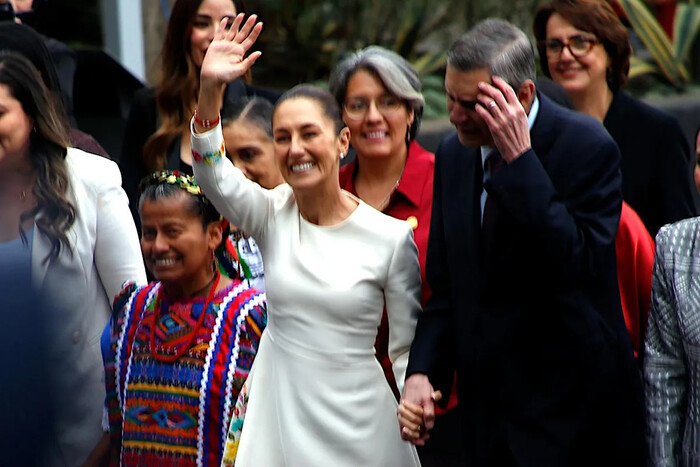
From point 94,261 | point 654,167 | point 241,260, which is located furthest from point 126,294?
point 654,167

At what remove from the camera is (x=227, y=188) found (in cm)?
398

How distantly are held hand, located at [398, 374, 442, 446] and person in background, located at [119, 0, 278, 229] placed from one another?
1.86 meters

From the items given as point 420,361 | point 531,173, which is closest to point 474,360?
point 420,361

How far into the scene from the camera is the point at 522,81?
12.5 ft

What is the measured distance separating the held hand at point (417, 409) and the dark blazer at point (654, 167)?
167cm

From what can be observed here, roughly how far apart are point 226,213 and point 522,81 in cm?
94

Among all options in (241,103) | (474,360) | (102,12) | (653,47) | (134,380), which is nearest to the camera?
(474,360)

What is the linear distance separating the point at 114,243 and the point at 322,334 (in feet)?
2.89

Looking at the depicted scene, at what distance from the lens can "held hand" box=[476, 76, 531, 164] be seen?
3.62m

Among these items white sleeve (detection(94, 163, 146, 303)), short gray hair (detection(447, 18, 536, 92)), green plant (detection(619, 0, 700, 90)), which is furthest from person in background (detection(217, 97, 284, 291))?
green plant (detection(619, 0, 700, 90))

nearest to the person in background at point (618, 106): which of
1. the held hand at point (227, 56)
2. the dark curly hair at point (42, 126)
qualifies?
the held hand at point (227, 56)

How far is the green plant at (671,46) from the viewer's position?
37.0ft

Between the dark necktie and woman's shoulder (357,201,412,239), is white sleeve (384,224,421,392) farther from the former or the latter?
the dark necktie

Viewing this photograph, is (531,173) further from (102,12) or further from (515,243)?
(102,12)
